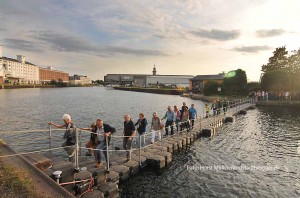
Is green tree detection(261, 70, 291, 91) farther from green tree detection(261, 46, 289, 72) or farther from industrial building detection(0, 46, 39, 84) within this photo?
industrial building detection(0, 46, 39, 84)

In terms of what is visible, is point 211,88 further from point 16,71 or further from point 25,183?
point 16,71

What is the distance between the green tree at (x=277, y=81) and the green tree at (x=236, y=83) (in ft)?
30.1

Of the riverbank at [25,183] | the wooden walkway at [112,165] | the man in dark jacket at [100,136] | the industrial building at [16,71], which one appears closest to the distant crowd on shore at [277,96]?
the wooden walkway at [112,165]

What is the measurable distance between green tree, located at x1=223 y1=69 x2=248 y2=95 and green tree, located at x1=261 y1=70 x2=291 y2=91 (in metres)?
9.19

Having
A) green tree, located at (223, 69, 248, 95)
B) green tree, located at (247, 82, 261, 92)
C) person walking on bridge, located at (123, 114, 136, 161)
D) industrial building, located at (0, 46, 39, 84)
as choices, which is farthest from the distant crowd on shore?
industrial building, located at (0, 46, 39, 84)

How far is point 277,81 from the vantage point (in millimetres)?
56625

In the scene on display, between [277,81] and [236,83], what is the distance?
42.0 feet

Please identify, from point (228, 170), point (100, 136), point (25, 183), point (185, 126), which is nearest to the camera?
point (25, 183)

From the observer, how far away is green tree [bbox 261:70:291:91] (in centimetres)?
5594

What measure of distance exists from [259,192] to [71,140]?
910cm

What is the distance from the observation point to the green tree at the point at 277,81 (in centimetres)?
5594

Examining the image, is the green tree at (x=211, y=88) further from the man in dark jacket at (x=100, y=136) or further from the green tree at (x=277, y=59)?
the man in dark jacket at (x=100, y=136)

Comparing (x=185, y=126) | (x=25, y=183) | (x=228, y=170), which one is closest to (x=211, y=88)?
(x=185, y=126)

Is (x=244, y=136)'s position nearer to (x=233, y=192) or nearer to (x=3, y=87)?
(x=233, y=192)
